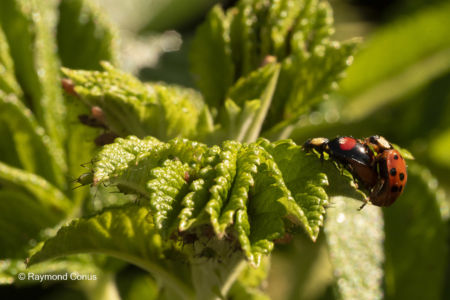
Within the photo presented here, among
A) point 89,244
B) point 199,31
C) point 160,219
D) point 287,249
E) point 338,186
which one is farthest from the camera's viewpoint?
point 287,249

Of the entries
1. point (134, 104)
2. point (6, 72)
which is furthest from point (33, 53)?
point (134, 104)

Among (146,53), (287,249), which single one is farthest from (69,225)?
(146,53)

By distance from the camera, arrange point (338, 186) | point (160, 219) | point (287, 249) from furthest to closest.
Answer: point (287, 249) < point (338, 186) < point (160, 219)

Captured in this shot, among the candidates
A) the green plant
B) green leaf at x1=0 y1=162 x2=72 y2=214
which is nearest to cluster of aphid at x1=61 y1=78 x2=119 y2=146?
the green plant

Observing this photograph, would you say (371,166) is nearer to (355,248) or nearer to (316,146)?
(316,146)

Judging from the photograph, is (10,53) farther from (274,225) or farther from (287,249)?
(287,249)
